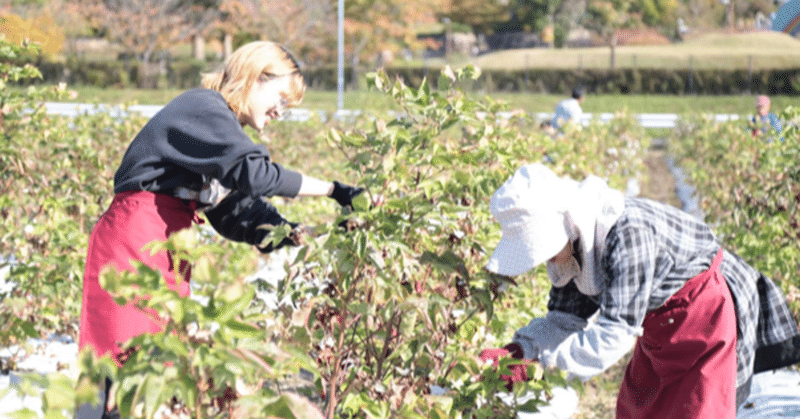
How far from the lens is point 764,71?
30281 mm

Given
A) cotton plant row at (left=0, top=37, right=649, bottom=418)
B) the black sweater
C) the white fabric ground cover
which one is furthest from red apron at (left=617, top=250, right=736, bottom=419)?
the black sweater

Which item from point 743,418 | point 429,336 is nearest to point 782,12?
point 743,418

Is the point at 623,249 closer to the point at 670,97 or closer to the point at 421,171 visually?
the point at 421,171

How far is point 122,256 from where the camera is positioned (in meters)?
2.09

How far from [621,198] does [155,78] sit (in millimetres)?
29806

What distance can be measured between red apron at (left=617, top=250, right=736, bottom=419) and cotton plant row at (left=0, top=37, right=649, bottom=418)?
350 mm

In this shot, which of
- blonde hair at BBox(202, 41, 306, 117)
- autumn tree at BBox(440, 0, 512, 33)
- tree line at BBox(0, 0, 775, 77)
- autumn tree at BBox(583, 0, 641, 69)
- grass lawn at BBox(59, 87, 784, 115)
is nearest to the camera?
blonde hair at BBox(202, 41, 306, 117)

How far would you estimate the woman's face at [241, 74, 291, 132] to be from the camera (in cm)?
222

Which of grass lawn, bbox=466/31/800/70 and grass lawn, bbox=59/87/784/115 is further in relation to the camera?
grass lawn, bbox=466/31/800/70

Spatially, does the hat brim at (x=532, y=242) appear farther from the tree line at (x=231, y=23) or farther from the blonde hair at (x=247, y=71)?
the tree line at (x=231, y=23)

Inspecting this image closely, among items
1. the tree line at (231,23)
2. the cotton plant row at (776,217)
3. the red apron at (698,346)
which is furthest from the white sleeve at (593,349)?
the tree line at (231,23)

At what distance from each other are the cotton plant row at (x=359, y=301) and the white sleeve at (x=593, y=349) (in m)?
0.05

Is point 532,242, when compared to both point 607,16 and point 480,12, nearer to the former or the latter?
point 607,16

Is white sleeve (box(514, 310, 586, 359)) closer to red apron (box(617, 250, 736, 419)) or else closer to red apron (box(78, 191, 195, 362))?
red apron (box(617, 250, 736, 419))
